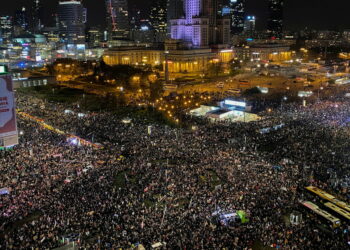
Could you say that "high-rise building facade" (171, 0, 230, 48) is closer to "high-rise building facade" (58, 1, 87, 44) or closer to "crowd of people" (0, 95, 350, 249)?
"crowd of people" (0, 95, 350, 249)

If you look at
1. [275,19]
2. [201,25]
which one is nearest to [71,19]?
[275,19]

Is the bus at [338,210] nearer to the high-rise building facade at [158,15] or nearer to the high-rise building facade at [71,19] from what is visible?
the high-rise building facade at [158,15]

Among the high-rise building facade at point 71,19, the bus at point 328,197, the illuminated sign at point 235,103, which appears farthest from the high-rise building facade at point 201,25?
the high-rise building facade at point 71,19

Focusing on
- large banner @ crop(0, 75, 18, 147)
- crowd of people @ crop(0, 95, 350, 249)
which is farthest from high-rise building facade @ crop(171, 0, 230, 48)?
large banner @ crop(0, 75, 18, 147)

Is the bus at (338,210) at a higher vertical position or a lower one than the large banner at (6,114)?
lower

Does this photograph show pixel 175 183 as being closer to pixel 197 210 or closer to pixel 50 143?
pixel 197 210

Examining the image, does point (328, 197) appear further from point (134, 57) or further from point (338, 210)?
point (134, 57)
